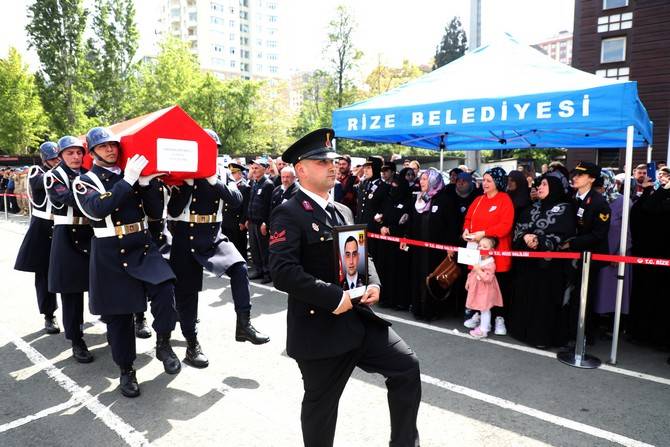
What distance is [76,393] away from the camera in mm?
3916

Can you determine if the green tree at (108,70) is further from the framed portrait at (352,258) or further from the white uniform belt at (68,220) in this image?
the framed portrait at (352,258)

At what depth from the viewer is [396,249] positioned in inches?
254

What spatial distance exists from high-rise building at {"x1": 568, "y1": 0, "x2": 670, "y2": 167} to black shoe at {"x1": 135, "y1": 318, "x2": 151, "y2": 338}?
2560cm

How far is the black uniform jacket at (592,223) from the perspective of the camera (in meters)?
4.64

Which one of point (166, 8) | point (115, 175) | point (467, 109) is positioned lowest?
point (115, 175)

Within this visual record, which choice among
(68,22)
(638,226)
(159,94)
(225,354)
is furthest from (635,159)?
(68,22)

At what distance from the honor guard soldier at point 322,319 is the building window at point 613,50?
102ft

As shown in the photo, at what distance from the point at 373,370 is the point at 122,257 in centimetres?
227

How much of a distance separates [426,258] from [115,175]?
3.71 meters

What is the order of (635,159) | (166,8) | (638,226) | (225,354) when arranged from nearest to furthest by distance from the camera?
(225,354) → (638,226) → (635,159) → (166,8)

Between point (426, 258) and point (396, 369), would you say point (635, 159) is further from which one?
point (396, 369)

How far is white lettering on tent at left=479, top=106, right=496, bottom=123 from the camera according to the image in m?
5.11

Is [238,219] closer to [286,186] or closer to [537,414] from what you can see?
[286,186]

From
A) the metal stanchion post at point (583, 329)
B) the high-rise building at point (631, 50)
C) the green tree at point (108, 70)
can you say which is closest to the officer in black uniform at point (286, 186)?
the metal stanchion post at point (583, 329)
